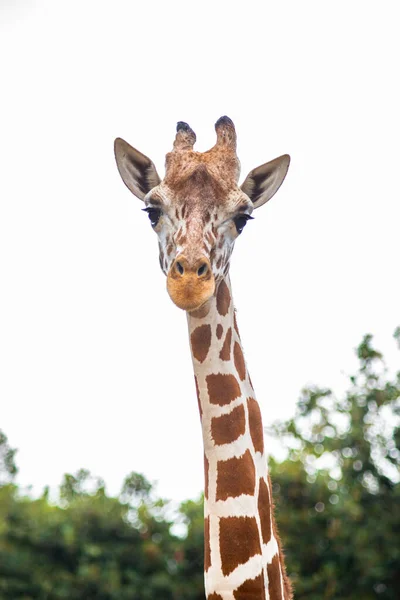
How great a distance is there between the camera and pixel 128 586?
16.1 metres

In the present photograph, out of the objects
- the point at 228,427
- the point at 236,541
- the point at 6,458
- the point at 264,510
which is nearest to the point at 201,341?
the point at 228,427

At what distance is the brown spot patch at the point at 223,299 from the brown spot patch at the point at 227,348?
14cm

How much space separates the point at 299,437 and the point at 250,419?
54.1 feet

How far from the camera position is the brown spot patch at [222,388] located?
5121 mm

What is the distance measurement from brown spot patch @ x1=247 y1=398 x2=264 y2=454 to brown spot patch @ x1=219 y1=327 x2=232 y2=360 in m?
0.35

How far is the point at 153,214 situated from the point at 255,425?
4.95 ft

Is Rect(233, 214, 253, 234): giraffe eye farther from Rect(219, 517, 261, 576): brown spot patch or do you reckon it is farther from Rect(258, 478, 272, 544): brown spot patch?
Rect(219, 517, 261, 576): brown spot patch

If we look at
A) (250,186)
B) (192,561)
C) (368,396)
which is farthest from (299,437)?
(250,186)

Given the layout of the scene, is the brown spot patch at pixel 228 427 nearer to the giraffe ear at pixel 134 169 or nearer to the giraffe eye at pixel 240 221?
the giraffe eye at pixel 240 221

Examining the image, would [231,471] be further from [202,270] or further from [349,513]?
[349,513]

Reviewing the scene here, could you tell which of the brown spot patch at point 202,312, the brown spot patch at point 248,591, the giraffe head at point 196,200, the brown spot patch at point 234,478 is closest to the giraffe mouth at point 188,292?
the giraffe head at point 196,200

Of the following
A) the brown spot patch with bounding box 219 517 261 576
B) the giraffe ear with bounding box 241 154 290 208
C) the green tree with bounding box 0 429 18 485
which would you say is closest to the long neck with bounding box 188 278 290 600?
the brown spot patch with bounding box 219 517 261 576

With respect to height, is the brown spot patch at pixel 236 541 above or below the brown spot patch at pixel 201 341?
below

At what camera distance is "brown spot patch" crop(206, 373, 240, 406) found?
16.8 ft
